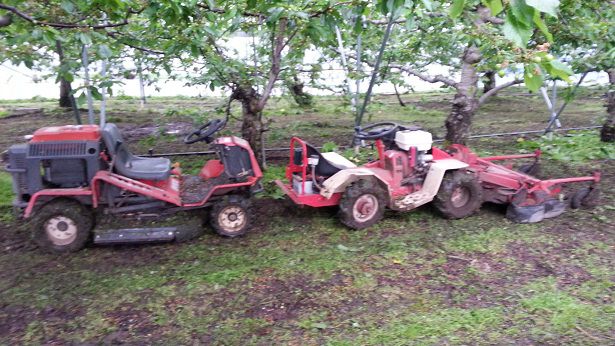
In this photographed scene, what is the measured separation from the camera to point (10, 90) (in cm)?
1577

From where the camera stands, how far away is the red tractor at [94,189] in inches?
166

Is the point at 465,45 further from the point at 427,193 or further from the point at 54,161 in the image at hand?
the point at 54,161

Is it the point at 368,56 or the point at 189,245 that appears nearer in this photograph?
the point at 189,245

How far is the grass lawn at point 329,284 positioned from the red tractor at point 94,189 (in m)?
0.18

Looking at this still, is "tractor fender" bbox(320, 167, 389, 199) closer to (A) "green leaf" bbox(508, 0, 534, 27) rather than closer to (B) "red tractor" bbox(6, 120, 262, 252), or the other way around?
(B) "red tractor" bbox(6, 120, 262, 252)

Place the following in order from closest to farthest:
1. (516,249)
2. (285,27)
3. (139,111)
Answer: (516,249) → (285,27) → (139,111)

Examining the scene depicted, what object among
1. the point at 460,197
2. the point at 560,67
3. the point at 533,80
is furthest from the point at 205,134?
the point at 560,67

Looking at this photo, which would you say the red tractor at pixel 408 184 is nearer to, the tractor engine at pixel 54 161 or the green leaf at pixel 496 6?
the tractor engine at pixel 54 161

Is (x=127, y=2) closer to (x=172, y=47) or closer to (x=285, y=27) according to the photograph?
(x=172, y=47)

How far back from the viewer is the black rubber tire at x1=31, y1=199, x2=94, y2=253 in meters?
4.22

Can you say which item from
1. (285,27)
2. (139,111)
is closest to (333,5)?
(285,27)

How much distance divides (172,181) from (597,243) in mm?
3877

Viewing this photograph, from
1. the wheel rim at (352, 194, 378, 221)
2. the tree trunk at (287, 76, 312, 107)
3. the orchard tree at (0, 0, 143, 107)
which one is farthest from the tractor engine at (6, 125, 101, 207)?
the tree trunk at (287, 76, 312, 107)

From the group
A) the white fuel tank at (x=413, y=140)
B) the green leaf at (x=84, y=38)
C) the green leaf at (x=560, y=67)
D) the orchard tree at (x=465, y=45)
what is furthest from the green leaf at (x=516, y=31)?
the white fuel tank at (x=413, y=140)
